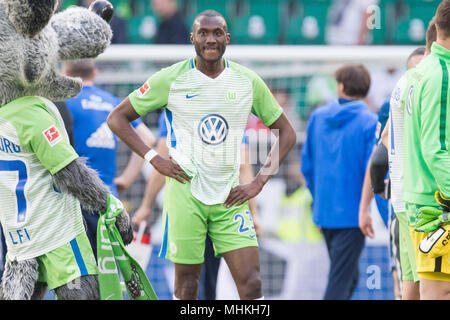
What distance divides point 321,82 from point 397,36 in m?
3.93

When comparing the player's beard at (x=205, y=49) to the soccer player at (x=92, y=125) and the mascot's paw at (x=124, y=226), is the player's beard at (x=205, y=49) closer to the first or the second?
the mascot's paw at (x=124, y=226)

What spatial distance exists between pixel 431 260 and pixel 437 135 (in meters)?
0.60

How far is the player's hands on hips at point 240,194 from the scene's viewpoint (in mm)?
4543

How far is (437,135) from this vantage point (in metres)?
3.65

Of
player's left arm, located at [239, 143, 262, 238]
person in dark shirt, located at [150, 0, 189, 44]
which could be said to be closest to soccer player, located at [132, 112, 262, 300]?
player's left arm, located at [239, 143, 262, 238]

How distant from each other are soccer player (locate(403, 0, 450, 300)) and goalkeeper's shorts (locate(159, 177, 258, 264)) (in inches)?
40.4

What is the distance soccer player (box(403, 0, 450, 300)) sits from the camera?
3.65 m

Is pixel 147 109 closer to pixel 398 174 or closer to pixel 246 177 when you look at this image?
pixel 246 177

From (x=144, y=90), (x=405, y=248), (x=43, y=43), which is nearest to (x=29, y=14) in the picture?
(x=43, y=43)

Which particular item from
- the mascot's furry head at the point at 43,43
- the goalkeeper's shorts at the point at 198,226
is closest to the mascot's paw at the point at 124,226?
the goalkeeper's shorts at the point at 198,226

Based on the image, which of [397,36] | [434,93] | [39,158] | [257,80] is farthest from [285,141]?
[397,36]

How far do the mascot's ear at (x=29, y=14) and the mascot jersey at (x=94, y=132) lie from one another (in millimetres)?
1554

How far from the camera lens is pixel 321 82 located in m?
7.88
